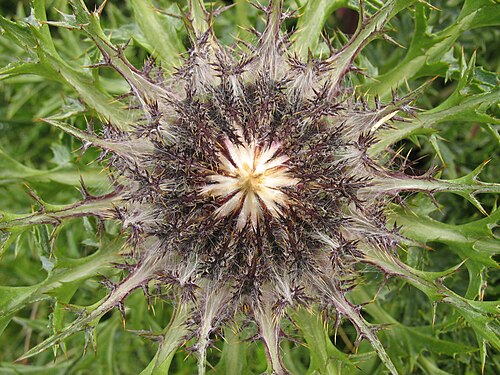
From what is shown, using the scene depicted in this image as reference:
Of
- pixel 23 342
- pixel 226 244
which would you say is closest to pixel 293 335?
pixel 226 244

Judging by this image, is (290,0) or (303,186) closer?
(303,186)

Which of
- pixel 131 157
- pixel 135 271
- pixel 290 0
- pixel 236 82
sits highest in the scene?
pixel 290 0

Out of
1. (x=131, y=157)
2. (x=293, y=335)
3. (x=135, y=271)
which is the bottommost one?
(x=293, y=335)

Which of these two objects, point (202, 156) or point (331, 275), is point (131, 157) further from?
point (331, 275)

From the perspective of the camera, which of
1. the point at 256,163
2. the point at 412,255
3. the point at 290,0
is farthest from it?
the point at 290,0

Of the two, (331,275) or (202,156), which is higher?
(202,156)

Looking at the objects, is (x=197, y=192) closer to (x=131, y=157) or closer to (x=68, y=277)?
(x=131, y=157)

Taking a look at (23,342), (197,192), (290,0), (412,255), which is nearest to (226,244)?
(197,192)

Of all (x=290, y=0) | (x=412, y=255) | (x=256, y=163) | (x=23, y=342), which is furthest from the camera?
(x=23, y=342)

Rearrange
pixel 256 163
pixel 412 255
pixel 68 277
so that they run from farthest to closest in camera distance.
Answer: pixel 412 255 < pixel 68 277 < pixel 256 163
